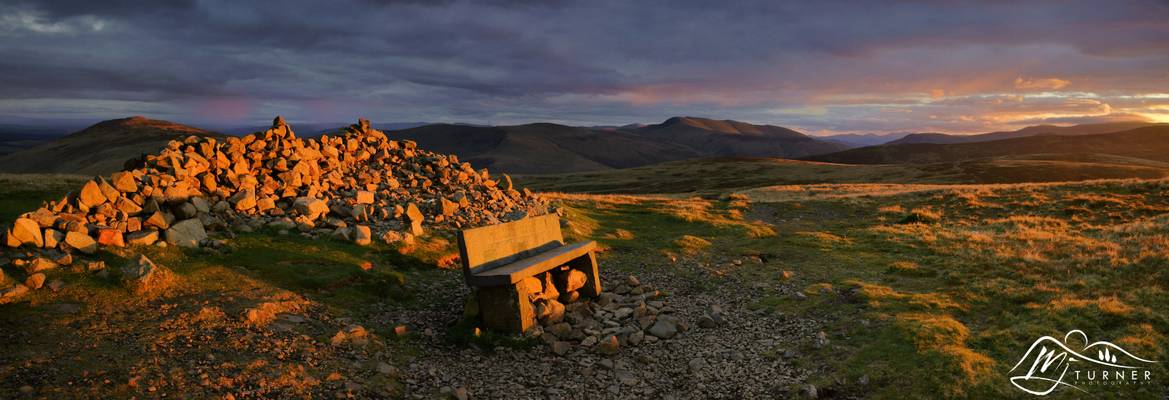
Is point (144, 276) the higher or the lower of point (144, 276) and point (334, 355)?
the higher

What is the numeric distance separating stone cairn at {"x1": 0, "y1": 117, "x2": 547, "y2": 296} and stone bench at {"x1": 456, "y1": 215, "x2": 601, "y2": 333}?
396cm

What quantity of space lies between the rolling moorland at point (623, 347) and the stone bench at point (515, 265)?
58 centimetres

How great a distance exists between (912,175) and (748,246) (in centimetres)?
7927

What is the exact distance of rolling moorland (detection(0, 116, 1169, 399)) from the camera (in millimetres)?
8484

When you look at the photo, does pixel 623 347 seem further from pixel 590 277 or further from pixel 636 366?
pixel 590 277

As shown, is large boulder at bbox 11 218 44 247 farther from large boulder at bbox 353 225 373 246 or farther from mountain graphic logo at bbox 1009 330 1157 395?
mountain graphic logo at bbox 1009 330 1157 395

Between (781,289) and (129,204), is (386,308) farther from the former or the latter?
(781,289)

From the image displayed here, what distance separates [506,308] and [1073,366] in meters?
9.79

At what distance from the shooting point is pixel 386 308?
12273 millimetres

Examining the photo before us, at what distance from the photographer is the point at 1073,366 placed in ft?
30.6

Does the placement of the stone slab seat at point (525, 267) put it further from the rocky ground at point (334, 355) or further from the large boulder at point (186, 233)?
the large boulder at point (186, 233)

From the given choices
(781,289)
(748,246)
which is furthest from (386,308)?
(748,246)

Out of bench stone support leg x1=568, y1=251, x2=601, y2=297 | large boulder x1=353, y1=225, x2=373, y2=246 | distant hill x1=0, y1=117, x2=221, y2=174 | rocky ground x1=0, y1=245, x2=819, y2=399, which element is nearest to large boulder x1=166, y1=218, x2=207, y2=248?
rocky ground x1=0, y1=245, x2=819, y2=399

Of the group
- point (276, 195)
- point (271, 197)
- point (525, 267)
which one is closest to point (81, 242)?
point (271, 197)
